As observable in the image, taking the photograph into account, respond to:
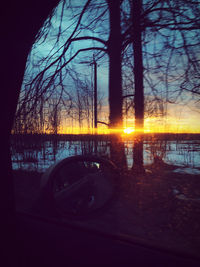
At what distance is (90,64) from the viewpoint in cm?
331

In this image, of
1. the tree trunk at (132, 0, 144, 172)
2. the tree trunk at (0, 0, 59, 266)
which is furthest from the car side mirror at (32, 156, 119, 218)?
the tree trunk at (132, 0, 144, 172)

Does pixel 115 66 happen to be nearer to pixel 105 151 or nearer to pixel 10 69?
pixel 105 151

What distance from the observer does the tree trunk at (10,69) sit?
1.11 m

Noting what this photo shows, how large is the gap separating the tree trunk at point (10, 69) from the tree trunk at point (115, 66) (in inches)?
69.9

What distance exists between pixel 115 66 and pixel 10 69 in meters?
2.04

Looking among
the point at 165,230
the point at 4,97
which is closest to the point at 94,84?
the point at 4,97

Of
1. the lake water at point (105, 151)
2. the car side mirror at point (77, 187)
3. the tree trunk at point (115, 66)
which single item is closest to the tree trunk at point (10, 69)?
the car side mirror at point (77, 187)

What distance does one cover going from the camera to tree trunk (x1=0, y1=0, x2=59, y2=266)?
1111 millimetres

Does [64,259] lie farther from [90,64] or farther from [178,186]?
[90,64]

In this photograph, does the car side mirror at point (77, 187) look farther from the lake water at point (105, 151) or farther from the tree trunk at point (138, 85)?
the tree trunk at point (138, 85)

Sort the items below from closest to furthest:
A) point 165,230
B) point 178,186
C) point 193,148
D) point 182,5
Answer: point 165,230
point 182,5
point 178,186
point 193,148

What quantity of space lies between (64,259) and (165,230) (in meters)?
0.80

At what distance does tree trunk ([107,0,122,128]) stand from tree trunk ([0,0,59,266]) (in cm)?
178

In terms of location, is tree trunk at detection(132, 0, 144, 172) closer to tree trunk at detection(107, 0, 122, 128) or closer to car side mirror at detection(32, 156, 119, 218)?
tree trunk at detection(107, 0, 122, 128)
